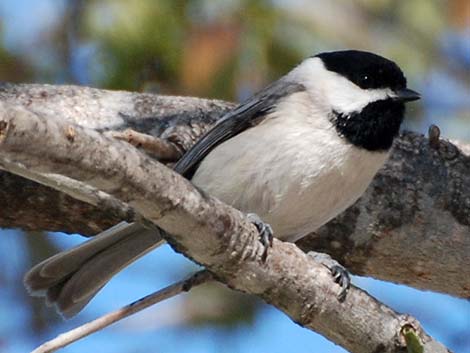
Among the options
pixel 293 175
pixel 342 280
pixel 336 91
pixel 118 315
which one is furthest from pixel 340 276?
pixel 336 91

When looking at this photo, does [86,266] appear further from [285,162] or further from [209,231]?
[209,231]

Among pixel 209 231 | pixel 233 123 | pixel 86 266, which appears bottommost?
pixel 209 231

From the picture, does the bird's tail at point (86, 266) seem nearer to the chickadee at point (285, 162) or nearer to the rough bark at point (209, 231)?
the chickadee at point (285, 162)

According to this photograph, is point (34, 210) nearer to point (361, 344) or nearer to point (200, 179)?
point (200, 179)

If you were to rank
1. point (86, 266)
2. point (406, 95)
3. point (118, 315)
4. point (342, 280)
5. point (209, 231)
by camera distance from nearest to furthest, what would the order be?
1. point (209, 231)
2. point (118, 315)
3. point (342, 280)
4. point (86, 266)
5. point (406, 95)

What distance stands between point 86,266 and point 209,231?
40.4 inches

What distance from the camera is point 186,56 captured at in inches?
155

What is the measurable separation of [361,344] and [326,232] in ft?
2.52

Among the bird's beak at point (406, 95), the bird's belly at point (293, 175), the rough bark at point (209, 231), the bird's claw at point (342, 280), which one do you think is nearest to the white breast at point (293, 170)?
the bird's belly at point (293, 175)

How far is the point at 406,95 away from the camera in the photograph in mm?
3568

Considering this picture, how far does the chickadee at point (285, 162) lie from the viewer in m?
3.31

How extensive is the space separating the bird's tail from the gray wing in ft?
0.87

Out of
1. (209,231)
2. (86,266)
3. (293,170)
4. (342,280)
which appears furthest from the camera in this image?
(86,266)

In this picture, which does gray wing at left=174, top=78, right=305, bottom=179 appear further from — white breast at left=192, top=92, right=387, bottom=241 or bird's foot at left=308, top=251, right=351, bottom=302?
bird's foot at left=308, top=251, right=351, bottom=302
